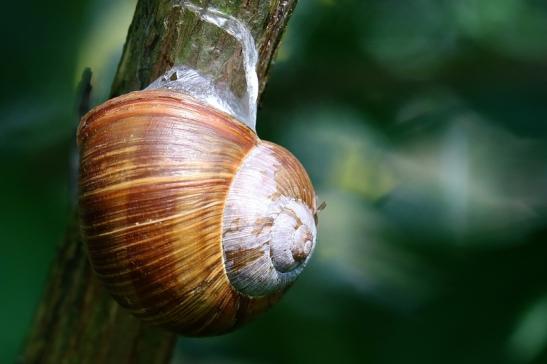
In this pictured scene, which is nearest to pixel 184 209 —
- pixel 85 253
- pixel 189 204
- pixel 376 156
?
pixel 189 204

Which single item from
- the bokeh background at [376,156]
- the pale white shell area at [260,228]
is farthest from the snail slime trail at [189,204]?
the bokeh background at [376,156]

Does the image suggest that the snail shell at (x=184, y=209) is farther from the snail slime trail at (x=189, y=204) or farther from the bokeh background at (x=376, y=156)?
the bokeh background at (x=376, y=156)

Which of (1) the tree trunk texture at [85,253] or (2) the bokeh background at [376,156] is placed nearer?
(1) the tree trunk texture at [85,253]

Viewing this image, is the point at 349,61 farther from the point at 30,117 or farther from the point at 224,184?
the point at 224,184

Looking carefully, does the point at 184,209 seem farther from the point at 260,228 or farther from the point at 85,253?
the point at 85,253

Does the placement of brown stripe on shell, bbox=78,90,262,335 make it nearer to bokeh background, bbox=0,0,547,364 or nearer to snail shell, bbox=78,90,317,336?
snail shell, bbox=78,90,317,336

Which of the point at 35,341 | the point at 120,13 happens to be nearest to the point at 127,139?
the point at 35,341

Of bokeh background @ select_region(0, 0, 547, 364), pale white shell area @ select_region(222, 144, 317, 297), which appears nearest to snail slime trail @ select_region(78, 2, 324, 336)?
pale white shell area @ select_region(222, 144, 317, 297)
